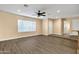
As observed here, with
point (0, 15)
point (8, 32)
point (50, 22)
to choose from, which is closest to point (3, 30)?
point (8, 32)

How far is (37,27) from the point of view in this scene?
8.51 metres

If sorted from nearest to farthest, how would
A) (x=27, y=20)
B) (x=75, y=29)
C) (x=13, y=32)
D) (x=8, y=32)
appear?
1. (x=75, y=29)
2. (x=8, y=32)
3. (x=13, y=32)
4. (x=27, y=20)

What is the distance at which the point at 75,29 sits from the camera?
3.23 meters

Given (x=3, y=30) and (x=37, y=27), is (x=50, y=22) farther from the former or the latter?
(x=3, y=30)

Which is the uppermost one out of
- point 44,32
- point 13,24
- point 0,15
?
point 0,15

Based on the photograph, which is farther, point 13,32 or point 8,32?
point 13,32
